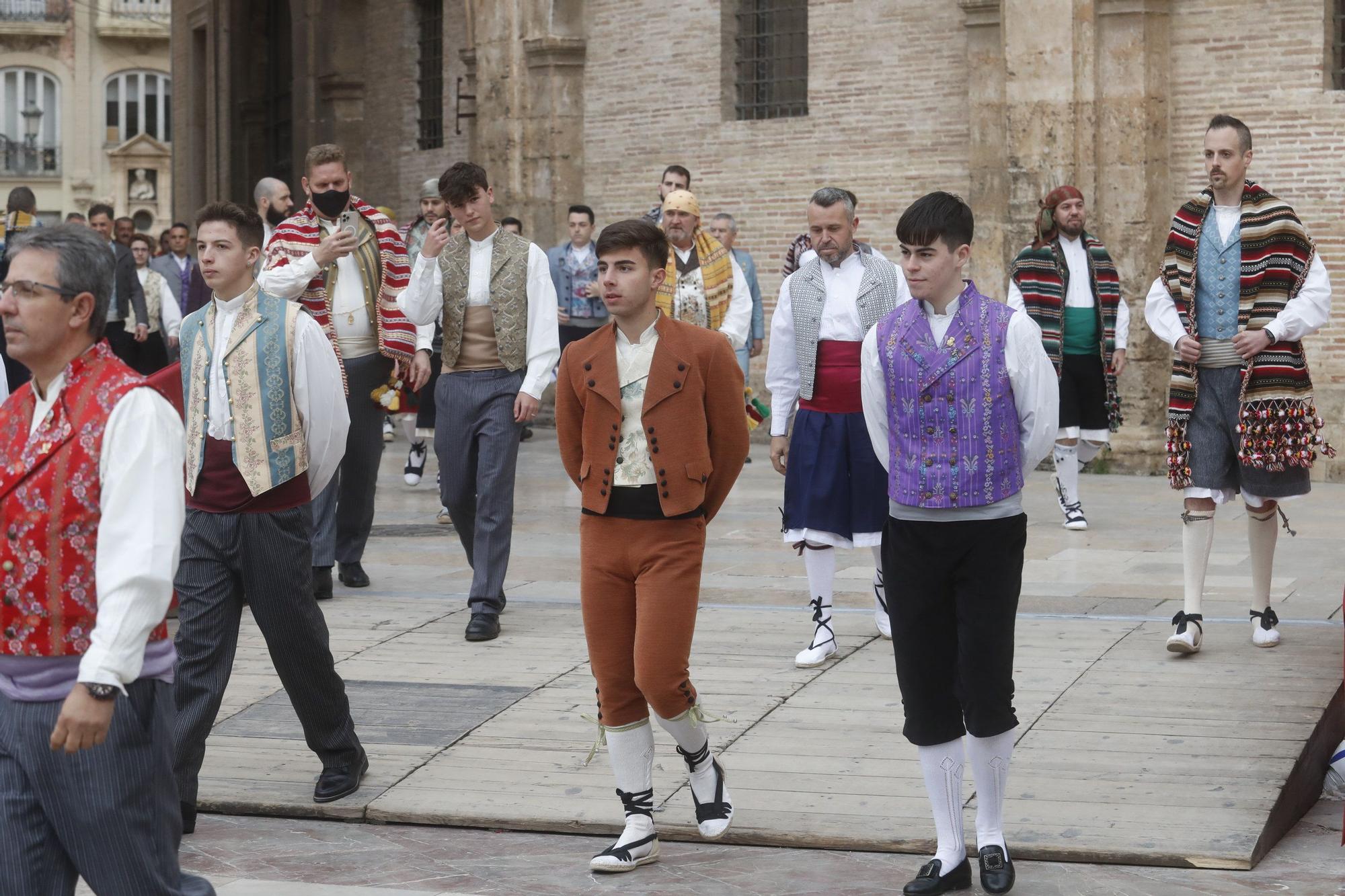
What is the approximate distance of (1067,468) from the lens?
458 inches

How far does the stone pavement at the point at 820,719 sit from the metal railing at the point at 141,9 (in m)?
51.8

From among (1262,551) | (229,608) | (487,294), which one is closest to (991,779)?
(229,608)

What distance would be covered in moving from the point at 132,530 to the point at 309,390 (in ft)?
7.29

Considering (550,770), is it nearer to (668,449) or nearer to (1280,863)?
(668,449)

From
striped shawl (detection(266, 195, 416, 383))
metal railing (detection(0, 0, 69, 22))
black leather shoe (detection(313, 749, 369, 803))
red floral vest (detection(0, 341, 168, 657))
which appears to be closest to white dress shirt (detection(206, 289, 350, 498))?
black leather shoe (detection(313, 749, 369, 803))

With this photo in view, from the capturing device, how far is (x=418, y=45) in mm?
23750

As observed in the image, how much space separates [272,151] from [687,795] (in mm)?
24935

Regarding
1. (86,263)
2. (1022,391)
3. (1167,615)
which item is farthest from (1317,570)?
(86,263)

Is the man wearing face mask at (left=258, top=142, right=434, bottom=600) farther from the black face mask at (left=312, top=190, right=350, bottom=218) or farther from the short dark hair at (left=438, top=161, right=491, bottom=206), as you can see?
the short dark hair at (left=438, top=161, right=491, bottom=206)

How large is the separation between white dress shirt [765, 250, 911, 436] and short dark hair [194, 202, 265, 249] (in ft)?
8.11

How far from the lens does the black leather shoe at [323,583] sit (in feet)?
29.7

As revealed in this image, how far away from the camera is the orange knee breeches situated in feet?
17.0

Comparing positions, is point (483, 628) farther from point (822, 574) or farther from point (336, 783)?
point (336, 783)

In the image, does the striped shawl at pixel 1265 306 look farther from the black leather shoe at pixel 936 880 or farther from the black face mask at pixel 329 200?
the black face mask at pixel 329 200
